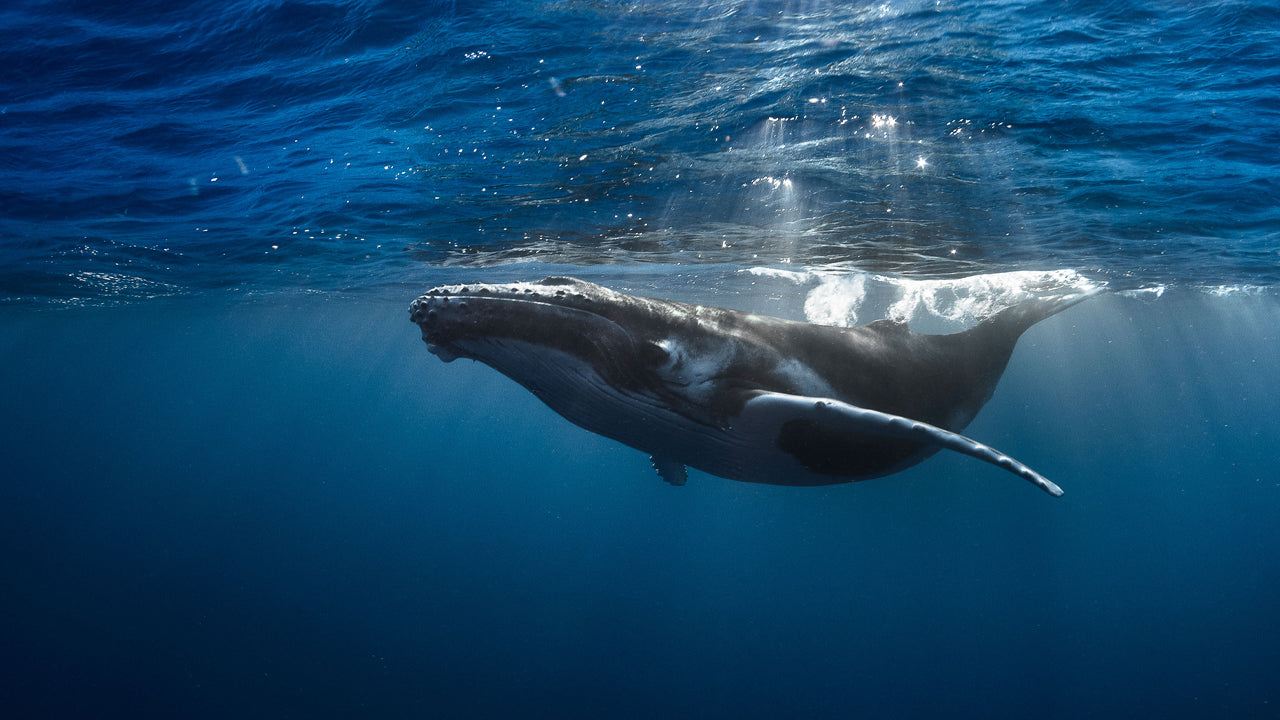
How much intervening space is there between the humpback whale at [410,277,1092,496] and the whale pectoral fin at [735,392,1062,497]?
1 cm

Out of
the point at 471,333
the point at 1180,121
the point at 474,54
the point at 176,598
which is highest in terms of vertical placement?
the point at 474,54

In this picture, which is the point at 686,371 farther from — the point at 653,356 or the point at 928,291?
the point at 928,291

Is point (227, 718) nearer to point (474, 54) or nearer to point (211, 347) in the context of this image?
point (474, 54)

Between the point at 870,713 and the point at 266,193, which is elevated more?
the point at 266,193

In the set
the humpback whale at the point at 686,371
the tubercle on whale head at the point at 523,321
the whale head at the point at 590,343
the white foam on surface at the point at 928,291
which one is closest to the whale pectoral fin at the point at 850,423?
the humpback whale at the point at 686,371

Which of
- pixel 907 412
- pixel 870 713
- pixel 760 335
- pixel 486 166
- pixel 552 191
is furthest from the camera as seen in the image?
pixel 870 713

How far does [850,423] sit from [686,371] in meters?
1.05

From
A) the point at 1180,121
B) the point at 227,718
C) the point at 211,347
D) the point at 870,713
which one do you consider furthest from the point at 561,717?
the point at 211,347

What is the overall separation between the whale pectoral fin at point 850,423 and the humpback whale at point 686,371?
14mm

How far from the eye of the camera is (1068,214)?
42.7ft

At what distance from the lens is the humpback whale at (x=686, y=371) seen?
11.8 feet

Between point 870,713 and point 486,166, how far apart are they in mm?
27690

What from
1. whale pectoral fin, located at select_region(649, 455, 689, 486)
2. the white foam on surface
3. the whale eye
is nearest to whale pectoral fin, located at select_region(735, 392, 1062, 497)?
the whale eye

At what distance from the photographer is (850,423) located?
3080 millimetres
